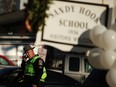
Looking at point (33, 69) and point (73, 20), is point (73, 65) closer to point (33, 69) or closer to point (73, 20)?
point (33, 69)

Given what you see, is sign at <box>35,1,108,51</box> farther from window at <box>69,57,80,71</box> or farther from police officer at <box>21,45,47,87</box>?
window at <box>69,57,80,71</box>

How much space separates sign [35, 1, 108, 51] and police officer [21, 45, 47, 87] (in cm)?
494

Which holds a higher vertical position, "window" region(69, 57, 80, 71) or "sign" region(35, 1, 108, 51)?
"sign" region(35, 1, 108, 51)

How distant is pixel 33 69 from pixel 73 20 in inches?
206

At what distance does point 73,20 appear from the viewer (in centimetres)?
379

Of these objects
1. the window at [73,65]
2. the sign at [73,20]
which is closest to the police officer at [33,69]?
the sign at [73,20]

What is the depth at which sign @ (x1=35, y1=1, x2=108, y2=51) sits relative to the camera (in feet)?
12.4

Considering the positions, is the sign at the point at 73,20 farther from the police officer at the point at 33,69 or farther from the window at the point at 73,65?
the window at the point at 73,65

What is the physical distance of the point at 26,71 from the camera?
29.6 ft

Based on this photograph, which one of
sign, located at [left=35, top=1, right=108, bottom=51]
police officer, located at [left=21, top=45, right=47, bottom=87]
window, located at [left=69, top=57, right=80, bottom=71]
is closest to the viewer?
sign, located at [left=35, top=1, right=108, bottom=51]

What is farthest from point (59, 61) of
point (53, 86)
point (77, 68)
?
point (53, 86)

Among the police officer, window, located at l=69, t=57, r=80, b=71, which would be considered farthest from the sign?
window, located at l=69, t=57, r=80, b=71

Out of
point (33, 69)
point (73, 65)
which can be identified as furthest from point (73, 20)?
point (73, 65)

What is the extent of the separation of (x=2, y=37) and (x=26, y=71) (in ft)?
53.7
